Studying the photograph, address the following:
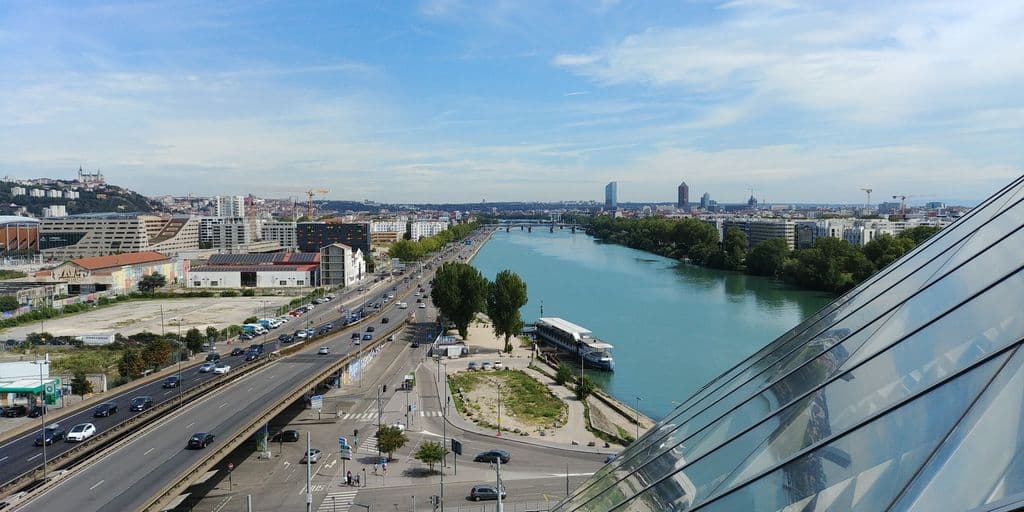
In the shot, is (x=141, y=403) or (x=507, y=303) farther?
(x=507, y=303)

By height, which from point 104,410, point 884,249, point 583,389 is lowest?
point 583,389

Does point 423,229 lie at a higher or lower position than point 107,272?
higher

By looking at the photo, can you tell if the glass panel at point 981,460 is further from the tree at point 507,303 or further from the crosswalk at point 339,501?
the tree at point 507,303

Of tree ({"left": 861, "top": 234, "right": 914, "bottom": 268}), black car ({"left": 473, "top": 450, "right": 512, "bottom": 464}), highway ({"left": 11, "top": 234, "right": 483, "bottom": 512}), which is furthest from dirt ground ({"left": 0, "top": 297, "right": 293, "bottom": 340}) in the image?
tree ({"left": 861, "top": 234, "right": 914, "bottom": 268})

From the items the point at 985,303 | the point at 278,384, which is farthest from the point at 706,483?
the point at 278,384

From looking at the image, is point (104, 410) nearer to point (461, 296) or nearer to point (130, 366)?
point (130, 366)

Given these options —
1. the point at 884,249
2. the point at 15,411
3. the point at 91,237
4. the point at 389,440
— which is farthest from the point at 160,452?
the point at 91,237

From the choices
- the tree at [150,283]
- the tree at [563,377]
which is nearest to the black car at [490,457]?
the tree at [563,377]
